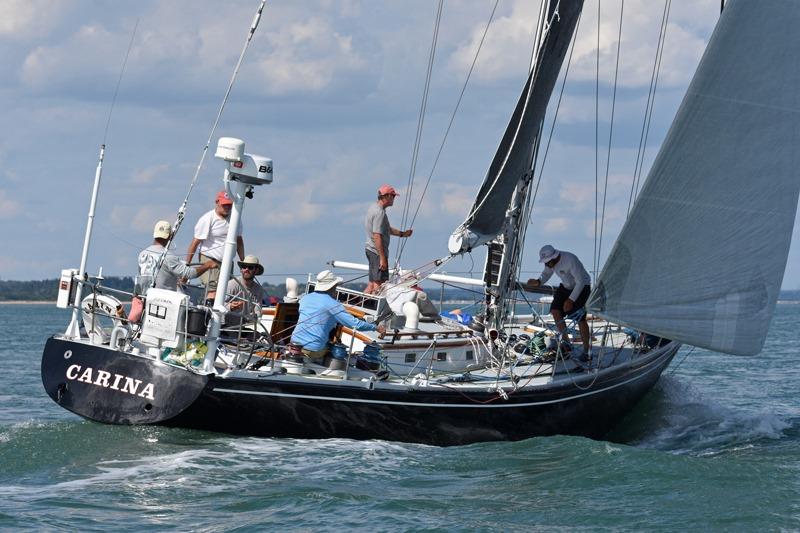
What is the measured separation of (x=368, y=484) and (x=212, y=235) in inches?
155

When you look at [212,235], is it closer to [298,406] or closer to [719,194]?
[298,406]

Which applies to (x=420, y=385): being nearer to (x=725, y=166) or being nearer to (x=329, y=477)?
(x=329, y=477)

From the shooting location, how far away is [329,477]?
10.7 meters

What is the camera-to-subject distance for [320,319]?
12.2 meters

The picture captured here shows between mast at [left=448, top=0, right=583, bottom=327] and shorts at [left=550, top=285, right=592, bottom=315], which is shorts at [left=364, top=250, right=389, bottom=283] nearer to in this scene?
mast at [left=448, top=0, right=583, bottom=327]

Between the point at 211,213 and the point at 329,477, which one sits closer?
the point at 329,477

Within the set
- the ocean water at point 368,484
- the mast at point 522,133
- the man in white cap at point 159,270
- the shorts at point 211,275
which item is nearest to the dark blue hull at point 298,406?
the ocean water at point 368,484

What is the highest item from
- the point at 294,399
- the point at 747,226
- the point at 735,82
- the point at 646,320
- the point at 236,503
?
the point at 735,82

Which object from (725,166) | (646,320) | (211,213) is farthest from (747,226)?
(211,213)

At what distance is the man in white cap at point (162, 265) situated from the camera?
12.7 meters

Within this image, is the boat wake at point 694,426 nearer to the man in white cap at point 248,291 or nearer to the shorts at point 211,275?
the man in white cap at point 248,291

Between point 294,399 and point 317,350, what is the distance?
73cm

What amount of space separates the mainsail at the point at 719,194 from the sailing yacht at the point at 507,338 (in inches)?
0.6

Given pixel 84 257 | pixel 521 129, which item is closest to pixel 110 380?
pixel 84 257
